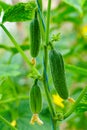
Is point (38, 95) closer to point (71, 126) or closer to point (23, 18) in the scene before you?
point (23, 18)

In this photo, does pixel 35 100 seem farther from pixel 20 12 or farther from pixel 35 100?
pixel 20 12


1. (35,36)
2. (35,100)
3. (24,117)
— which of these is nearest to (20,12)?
(35,36)

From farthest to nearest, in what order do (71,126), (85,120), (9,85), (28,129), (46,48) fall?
(71,126) < (85,120) < (9,85) < (28,129) < (46,48)

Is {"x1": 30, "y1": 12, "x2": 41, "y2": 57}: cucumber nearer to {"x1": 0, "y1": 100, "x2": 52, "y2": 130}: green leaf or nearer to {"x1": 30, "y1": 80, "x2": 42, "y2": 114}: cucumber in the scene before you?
{"x1": 30, "y1": 80, "x2": 42, "y2": 114}: cucumber

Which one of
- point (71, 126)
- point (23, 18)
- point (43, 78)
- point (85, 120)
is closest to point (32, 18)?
point (23, 18)

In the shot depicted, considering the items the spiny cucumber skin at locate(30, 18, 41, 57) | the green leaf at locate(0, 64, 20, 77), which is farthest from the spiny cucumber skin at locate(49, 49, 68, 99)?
the green leaf at locate(0, 64, 20, 77)

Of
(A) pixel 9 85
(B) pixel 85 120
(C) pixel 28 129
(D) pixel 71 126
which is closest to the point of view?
(C) pixel 28 129
